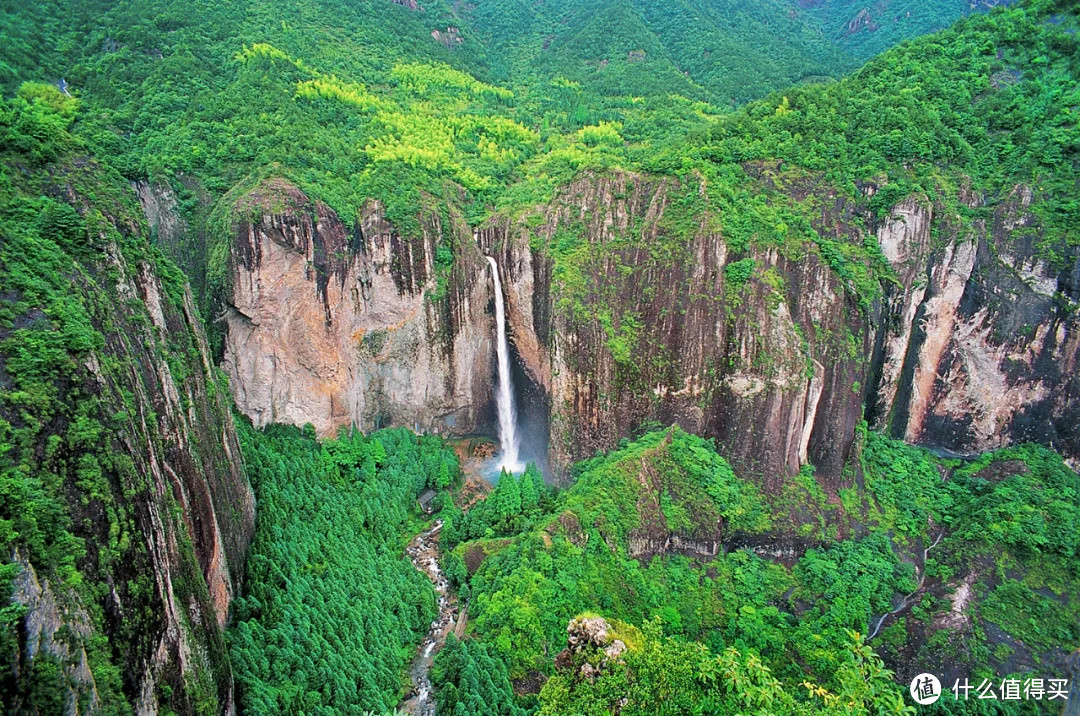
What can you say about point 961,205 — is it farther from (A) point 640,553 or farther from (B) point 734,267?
(A) point 640,553

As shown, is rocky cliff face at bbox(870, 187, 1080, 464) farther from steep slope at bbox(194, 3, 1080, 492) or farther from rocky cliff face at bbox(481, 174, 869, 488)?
rocky cliff face at bbox(481, 174, 869, 488)

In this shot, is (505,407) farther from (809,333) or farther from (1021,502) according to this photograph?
(1021,502)

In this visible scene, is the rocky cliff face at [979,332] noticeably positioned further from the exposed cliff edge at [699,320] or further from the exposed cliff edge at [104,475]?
the exposed cliff edge at [104,475]

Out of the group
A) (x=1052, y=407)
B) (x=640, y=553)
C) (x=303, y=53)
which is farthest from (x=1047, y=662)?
(x=303, y=53)

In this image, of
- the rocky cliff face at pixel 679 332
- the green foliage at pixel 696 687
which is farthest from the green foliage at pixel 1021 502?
the green foliage at pixel 696 687

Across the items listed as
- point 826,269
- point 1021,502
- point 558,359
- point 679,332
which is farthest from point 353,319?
point 1021,502
